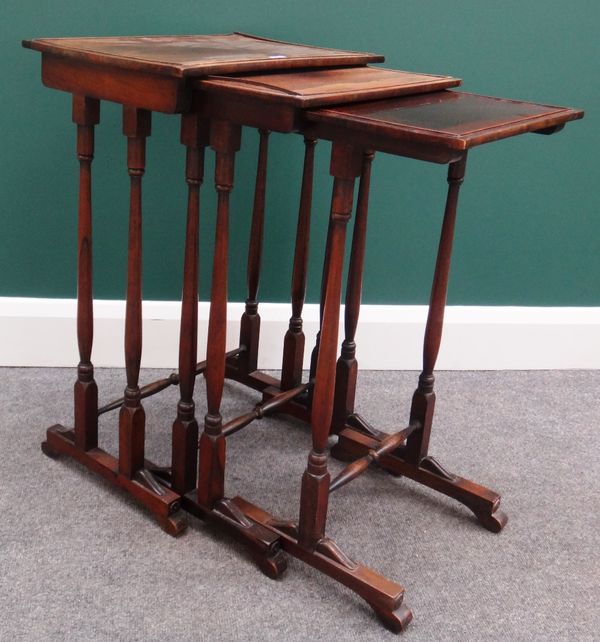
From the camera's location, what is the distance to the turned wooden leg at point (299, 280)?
188 centimetres

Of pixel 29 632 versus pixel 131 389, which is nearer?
pixel 29 632

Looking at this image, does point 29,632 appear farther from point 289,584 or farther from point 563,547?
point 563,547

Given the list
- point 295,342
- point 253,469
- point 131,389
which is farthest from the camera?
point 295,342

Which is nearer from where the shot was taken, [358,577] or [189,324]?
[358,577]

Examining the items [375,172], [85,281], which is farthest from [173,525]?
[375,172]

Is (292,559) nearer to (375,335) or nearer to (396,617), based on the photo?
(396,617)

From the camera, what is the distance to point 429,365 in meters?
1.75

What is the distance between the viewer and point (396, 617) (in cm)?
143

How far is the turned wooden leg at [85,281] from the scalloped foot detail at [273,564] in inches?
19.0

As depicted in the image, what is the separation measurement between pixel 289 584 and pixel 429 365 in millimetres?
521

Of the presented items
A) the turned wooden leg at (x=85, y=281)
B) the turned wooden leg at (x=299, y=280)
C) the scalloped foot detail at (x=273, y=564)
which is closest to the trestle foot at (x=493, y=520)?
the scalloped foot detail at (x=273, y=564)

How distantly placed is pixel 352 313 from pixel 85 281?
1.89 feet

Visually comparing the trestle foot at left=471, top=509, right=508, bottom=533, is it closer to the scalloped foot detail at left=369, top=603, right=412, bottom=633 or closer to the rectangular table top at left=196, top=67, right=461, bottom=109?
the scalloped foot detail at left=369, top=603, right=412, bottom=633

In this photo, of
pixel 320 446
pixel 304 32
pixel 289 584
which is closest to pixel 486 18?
pixel 304 32
